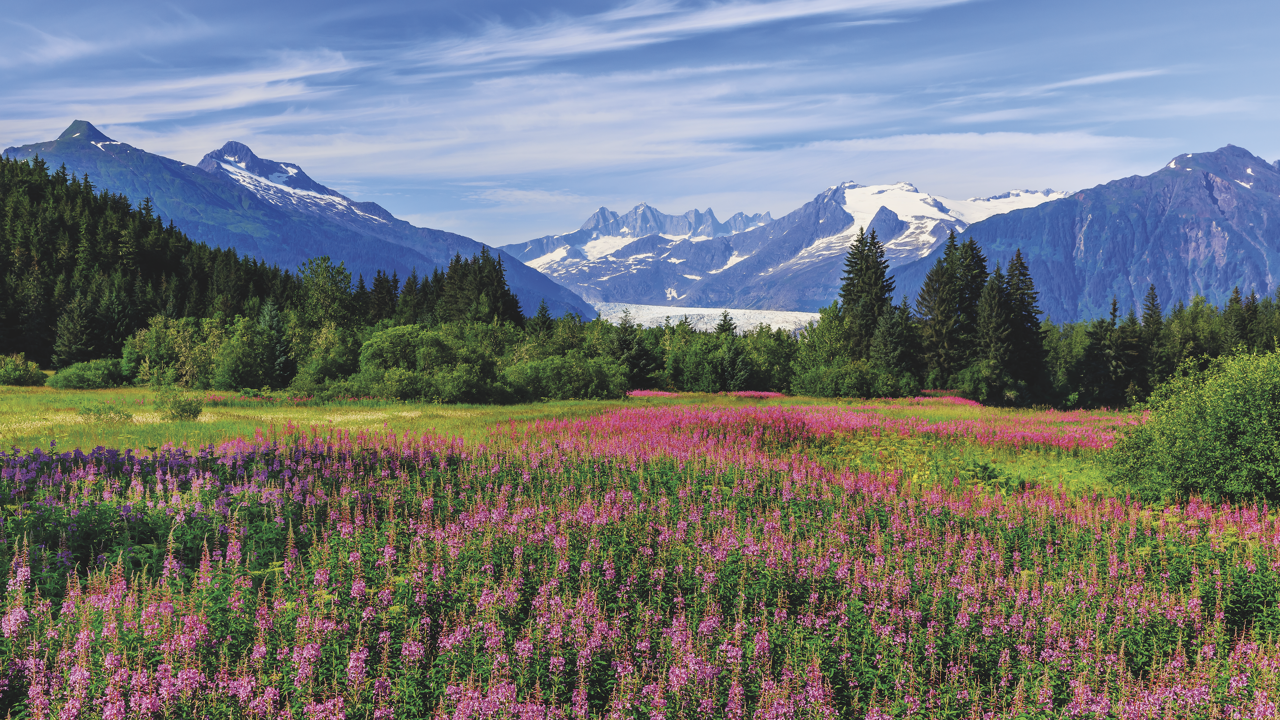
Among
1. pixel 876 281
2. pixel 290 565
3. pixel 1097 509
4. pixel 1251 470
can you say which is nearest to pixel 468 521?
pixel 290 565

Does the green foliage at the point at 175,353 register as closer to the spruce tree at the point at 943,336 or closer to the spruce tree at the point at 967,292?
the spruce tree at the point at 943,336

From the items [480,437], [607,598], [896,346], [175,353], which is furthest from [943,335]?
[607,598]

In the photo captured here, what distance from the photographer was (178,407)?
1035 inches

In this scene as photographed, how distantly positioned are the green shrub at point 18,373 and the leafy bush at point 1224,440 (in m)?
64.3

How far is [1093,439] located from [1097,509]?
11986mm

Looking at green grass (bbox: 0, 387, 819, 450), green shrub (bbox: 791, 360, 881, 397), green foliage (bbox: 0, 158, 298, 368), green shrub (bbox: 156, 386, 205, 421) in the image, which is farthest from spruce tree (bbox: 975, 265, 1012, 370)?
green foliage (bbox: 0, 158, 298, 368)

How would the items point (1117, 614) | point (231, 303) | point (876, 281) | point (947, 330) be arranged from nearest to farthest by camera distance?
point (1117, 614)
point (947, 330)
point (876, 281)
point (231, 303)

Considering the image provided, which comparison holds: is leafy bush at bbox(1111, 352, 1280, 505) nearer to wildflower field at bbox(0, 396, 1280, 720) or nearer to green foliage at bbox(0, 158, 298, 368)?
wildflower field at bbox(0, 396, 1280, 720)

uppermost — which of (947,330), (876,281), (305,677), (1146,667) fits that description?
(876,281)

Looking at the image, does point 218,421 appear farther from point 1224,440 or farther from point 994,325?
point 994,325

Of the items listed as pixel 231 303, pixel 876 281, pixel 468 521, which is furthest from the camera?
pixel 231 303

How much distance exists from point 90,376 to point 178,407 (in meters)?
32.7

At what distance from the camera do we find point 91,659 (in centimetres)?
566

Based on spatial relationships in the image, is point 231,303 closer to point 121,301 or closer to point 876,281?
point 121,301
